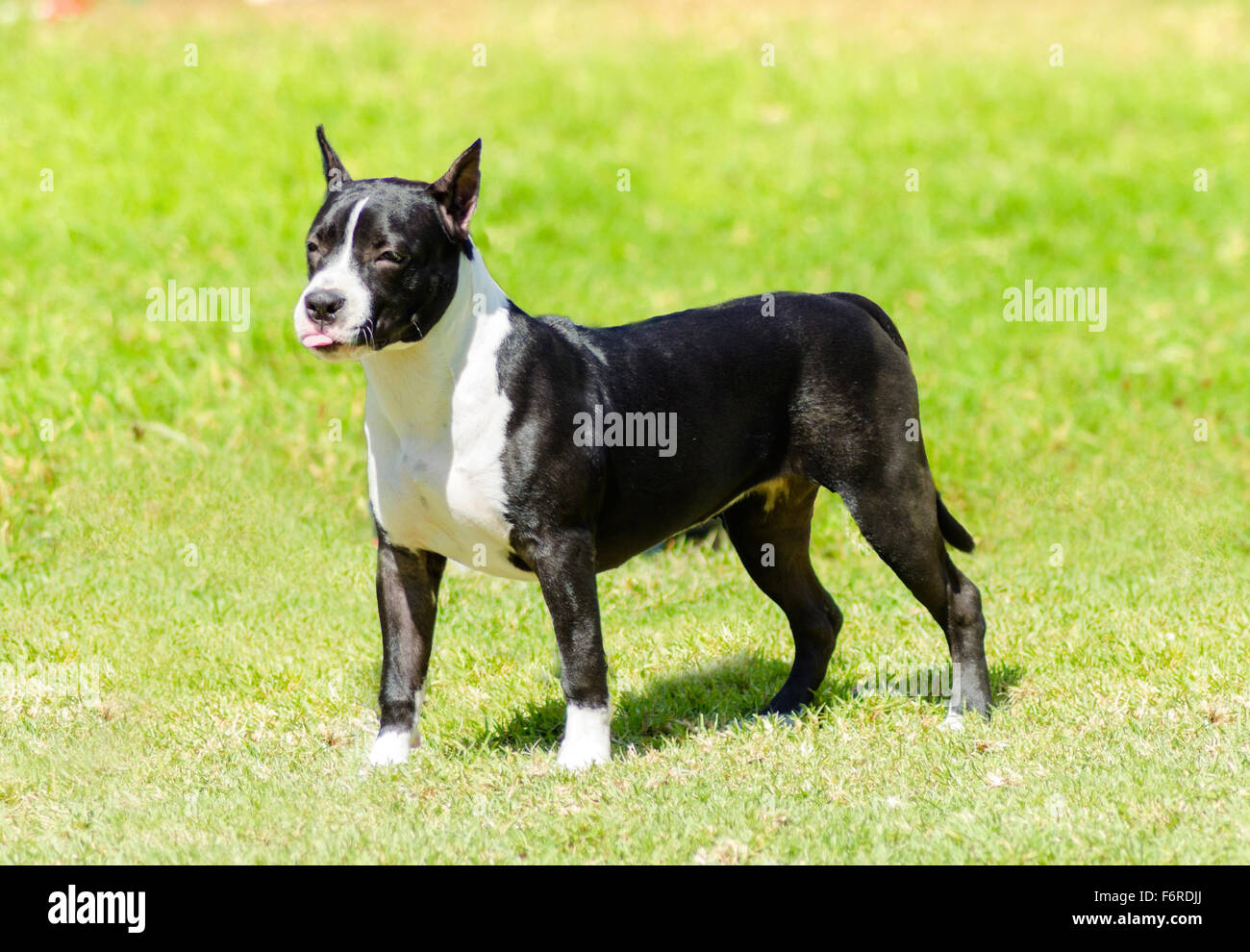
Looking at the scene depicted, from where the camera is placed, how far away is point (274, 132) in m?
12.7

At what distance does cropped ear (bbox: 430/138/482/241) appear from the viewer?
5227 mm

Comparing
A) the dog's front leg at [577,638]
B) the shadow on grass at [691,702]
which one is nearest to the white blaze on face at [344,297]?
the dog's front leg at [577,638]

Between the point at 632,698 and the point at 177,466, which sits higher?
the point at 177,466

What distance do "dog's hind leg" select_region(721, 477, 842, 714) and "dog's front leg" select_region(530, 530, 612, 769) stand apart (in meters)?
1.12

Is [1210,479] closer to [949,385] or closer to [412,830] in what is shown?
[949,385]

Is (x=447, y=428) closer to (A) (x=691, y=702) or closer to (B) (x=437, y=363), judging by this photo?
(B) (x=437, y=363)

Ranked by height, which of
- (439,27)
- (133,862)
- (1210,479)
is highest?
(439,27)

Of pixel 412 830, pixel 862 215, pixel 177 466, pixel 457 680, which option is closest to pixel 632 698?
pixel 457 680

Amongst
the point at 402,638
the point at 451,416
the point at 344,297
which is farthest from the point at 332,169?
the point at 402,638

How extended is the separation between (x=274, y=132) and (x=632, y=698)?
7.74 metres

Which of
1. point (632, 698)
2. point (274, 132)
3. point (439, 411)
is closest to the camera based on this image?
point (439, 411)

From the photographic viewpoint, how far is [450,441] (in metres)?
5.32

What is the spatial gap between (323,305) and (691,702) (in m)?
2.58

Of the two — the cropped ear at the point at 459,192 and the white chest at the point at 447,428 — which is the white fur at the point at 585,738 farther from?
the cropped ear at the point at 459,192
